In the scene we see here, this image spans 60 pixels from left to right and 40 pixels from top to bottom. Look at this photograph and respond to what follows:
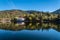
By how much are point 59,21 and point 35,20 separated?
898 cm

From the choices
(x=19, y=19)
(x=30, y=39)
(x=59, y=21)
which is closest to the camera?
(x=30, y=39)

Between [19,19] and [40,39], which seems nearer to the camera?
[40,39]

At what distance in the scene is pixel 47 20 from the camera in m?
68.7

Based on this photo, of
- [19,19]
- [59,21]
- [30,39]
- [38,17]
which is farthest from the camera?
[19,19]

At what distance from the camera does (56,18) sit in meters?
65.6

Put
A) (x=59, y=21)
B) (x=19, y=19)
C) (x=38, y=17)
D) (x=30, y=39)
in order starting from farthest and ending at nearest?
(x=19, y=19) < (x=38, y=17) < (x=59, y=21) < (x=30, y=39)

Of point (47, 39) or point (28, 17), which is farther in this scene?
point (28, 17)

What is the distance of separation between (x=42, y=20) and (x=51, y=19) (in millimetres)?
3559

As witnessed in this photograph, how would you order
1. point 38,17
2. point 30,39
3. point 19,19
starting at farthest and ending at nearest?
point 19,19, point 38,17, point 30,39

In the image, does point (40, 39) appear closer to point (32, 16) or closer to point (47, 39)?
point (47, 39)

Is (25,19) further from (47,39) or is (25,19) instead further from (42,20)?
(47,39)

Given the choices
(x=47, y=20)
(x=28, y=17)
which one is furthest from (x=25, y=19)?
(x=47, y=20)

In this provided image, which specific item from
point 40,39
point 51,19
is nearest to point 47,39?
point 40,39

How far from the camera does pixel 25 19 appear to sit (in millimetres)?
70562
